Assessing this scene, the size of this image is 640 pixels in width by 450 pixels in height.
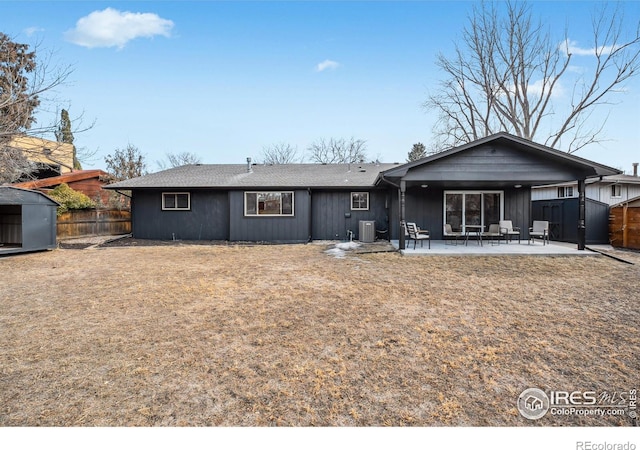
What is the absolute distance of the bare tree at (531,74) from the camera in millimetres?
16922

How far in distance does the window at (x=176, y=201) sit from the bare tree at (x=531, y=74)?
17419 mm

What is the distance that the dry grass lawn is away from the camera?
2154mm

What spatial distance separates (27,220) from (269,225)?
7.50 meters

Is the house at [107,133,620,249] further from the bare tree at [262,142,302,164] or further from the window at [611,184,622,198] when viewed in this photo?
the bare tree at [262,142,302,164]

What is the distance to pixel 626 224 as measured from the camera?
34.2 feet

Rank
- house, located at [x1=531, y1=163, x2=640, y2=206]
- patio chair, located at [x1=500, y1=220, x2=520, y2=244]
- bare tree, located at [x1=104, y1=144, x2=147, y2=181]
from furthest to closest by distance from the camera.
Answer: bare tree, located at [x1=104, y1=144, x2=147, y2=181] → house, located at [x1=531, y1=163, x2=640, y2=206] → patio chair, located at [x1=500, y1=220, x2=520, y2=244]

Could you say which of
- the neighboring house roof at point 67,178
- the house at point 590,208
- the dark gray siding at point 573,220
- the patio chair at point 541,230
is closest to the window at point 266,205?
the patio chair at point 541,230

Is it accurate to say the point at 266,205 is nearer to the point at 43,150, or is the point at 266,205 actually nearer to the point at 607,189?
the point at 43,150

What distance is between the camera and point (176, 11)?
359 inches

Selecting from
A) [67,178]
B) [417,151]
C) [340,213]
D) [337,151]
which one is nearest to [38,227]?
[340,213]

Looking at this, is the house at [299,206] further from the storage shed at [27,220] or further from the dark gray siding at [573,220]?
the storage shed at [27,220]

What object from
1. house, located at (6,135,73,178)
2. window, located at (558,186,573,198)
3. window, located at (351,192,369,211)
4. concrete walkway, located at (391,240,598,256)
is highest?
house, located at (6,135,73,178)

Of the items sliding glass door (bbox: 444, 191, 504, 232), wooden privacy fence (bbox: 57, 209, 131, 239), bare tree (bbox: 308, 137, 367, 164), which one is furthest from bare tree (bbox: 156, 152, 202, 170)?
sliding glass door (bbox: 444, 191, 504, 232)

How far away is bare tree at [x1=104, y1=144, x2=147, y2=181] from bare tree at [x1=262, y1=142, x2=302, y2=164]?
1412 cm
